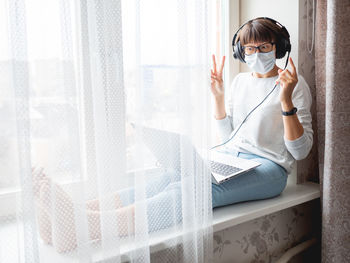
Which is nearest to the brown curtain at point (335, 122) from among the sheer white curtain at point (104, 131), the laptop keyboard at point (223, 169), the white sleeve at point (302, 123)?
the white sleeve at point (302, 123)

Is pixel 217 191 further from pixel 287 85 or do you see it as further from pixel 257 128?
pixel 287 85

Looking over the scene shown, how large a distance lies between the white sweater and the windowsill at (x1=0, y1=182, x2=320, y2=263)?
4.9 inches

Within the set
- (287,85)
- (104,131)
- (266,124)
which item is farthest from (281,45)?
(104,131)

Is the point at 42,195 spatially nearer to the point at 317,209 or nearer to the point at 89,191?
the point at 89,191

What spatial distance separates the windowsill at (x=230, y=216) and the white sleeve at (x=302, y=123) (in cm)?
18

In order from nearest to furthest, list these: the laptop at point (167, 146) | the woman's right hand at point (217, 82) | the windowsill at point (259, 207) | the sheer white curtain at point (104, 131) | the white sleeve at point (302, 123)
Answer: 1. the sheer white curtain at point (104, 131)
2. the laptop at point (167, 146)
3. the windowsill at point (259, 207)
4. the white sleeve at point (302, 123)
5. the woman's right hand at point (217, 82)

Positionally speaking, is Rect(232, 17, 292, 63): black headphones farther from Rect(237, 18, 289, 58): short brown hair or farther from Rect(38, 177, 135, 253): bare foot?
Rect(38, 177, 135, 253): bare foot

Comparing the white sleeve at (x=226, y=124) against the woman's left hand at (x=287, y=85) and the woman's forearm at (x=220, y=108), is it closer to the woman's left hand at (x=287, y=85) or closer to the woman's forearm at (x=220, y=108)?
the woman's forearm at (x=220, y=108)

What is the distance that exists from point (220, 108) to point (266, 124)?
0.63ft

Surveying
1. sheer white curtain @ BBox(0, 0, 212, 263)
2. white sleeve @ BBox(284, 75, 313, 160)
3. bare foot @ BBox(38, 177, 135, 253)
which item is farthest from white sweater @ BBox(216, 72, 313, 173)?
bare foot @ BBox(38, 177, 135, 253)

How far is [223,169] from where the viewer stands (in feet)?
3.96

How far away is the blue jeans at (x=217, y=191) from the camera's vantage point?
98 cm

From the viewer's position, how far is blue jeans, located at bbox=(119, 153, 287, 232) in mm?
981

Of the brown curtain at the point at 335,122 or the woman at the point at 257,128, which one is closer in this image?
the woman at the point at 257,128
